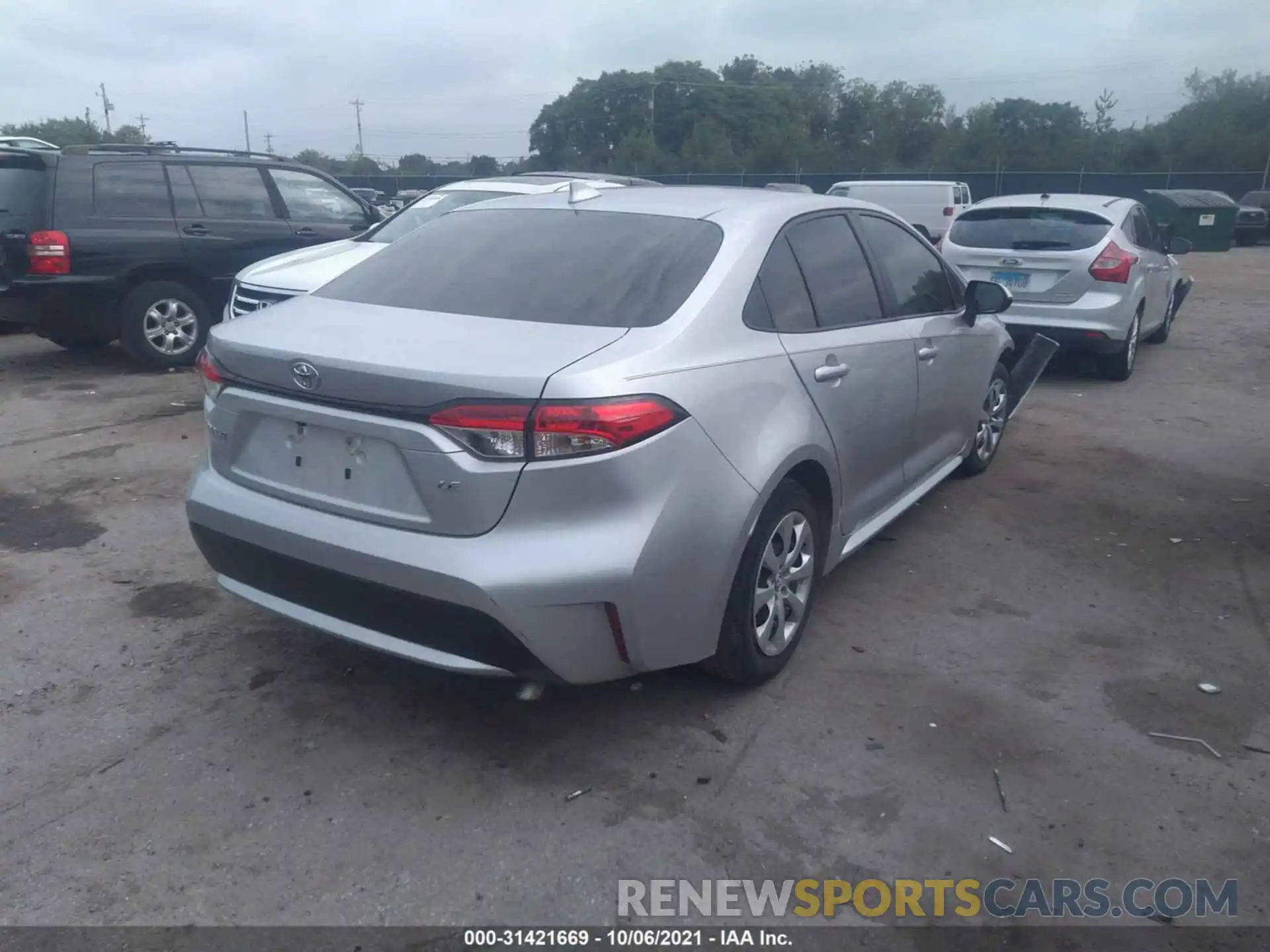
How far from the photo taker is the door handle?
3.87 metres

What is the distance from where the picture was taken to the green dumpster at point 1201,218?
26141 mm

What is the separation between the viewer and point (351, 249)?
820cm

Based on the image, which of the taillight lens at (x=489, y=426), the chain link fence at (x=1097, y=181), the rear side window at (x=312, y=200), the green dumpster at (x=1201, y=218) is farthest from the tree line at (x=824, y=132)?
the taillight lens at (x=489, y=426)

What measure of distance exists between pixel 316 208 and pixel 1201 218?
23.8 metres

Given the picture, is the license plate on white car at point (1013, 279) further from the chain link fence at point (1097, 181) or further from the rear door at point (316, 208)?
the chain link fence at point (1097, 181)

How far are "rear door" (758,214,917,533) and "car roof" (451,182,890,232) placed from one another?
9cm

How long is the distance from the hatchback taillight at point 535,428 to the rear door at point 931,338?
218cm

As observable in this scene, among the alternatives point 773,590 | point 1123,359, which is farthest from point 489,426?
point 1123,359

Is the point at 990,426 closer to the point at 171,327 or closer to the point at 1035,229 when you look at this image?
the point at 1035,229

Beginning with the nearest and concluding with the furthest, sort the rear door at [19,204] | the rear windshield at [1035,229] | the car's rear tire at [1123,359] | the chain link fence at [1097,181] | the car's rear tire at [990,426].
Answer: the car's rear tire at [990,426], the rear door at [19,204], the rear windshield at [1035,229], the car's rear tire at [1123,359], the chain link fence at [1097,181]

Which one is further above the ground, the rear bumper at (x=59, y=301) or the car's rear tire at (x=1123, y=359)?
the rear bumper at (x=59, y=301)

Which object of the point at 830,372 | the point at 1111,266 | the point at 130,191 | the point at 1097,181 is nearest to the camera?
the point at 830,372
